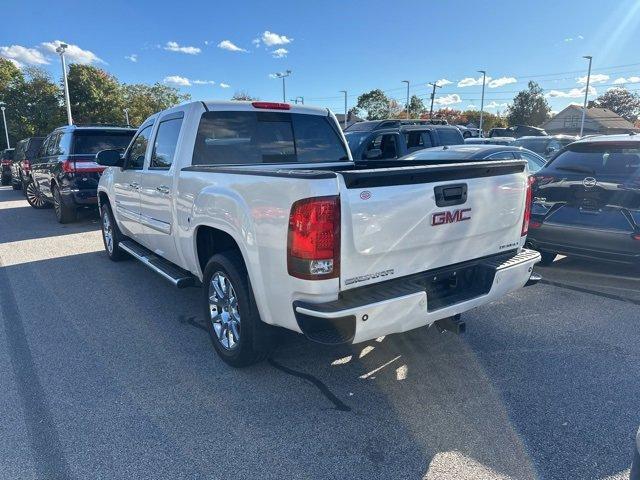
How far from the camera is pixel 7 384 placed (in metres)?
3.35

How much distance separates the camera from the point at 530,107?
3103 inches

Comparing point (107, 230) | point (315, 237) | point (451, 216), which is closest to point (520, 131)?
point (107, 230)

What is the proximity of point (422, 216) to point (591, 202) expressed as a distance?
322 centimetres

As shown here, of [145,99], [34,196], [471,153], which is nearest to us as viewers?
[471,153]

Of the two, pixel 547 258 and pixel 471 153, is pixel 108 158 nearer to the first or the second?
pixel 471 153

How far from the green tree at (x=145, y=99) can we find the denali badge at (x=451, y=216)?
61865mm

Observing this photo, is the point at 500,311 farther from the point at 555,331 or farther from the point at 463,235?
the point at 463,235

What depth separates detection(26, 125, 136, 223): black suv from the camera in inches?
369

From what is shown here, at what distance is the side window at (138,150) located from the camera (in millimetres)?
5219

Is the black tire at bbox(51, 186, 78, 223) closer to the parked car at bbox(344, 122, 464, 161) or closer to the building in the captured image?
the parked car at bbox(344, 122, 464, 161)

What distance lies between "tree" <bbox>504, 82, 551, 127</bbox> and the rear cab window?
82929 millimetres

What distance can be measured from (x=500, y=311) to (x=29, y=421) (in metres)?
4.14

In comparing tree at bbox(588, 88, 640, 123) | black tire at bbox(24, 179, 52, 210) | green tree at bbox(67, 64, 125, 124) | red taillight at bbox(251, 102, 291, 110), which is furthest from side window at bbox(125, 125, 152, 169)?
tree at bbox(588, 88, 640, 123)

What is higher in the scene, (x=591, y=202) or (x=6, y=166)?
(x=591, y=202)
